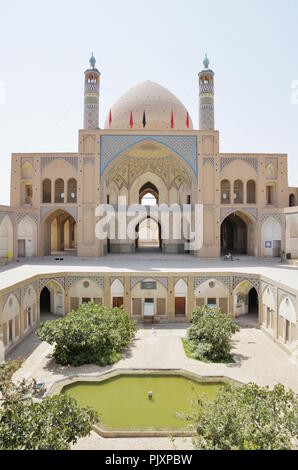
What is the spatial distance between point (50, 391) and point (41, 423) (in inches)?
94.1

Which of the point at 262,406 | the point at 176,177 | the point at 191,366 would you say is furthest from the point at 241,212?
the point at 262,406

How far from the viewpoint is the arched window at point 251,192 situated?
16938 mm

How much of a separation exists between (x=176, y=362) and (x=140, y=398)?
170 cm

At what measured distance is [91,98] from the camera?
16.6 metres

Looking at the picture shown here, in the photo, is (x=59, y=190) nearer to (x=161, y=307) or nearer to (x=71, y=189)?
(x=71, y=189)

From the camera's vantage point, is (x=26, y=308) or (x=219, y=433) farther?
(x=26, y=308)

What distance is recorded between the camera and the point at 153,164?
60.7 ft

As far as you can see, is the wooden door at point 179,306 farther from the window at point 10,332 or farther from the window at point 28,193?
the window at point 28,193

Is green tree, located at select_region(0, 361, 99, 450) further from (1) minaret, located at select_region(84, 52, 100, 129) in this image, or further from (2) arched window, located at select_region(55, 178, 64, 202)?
(1) minaret, located at select_region(84, 52, 100, 129)

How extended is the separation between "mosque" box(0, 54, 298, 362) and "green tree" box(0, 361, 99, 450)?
15.0ft

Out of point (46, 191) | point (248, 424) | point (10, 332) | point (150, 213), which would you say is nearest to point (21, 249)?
point (46, 191)
